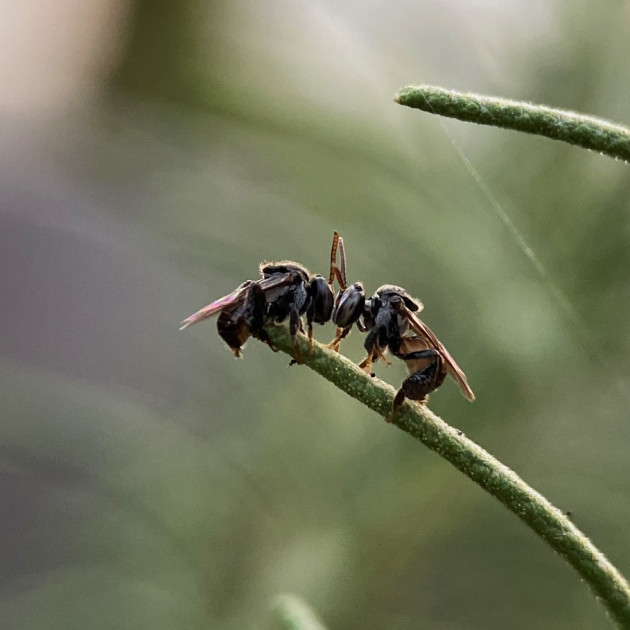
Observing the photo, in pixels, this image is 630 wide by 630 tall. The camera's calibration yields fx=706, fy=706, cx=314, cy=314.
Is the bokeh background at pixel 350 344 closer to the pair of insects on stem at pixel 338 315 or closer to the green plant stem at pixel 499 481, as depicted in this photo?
the pair of insects on stem at pixel 338 315

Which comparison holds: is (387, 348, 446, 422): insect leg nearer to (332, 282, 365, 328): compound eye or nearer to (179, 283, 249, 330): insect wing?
(332, 282, 365, 328): compound eye

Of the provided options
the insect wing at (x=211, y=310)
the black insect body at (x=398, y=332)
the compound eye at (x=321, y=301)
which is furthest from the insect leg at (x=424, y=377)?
the insect wing at (x=211, y=310)

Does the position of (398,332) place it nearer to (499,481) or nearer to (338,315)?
(338,315)

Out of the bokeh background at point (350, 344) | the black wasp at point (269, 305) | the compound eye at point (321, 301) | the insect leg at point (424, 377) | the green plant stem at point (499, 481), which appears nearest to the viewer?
the green plant stem at point (499, 481)

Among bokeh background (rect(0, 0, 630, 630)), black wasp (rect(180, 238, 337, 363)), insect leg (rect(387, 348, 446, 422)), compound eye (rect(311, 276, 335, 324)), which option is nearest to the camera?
insect leg (rect(387, 348, 446, 422))

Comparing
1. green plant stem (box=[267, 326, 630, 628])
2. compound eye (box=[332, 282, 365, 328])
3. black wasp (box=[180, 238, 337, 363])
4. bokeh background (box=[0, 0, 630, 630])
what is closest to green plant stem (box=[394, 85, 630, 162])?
green plant stem (box=[267, 326, 630, 628])

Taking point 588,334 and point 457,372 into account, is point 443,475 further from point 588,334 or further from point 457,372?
point 457,372
